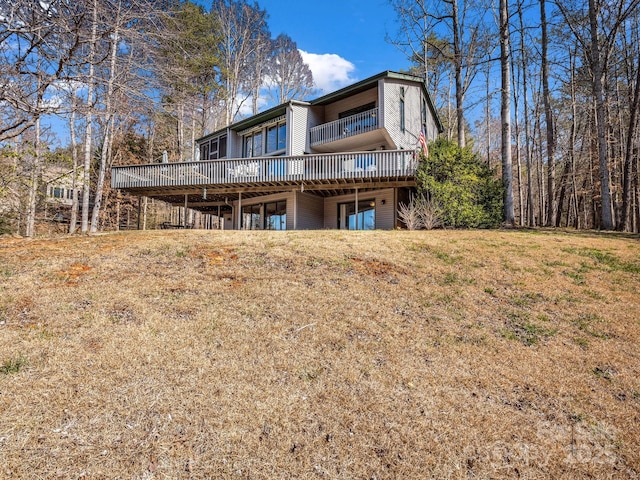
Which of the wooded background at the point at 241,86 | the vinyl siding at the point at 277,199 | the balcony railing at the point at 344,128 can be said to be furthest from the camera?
the vinyl siding at the point at 277,199

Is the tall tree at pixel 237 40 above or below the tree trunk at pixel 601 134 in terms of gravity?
above

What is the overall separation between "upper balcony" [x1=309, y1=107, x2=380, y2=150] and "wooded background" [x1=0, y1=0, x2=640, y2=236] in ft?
16.1

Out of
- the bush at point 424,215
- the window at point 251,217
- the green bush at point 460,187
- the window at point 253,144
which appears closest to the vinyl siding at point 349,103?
the window at point 253,144

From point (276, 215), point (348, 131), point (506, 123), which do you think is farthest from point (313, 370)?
point (506, 123)

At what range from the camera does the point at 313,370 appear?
12.4ft

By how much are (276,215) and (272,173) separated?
3269 millimetres

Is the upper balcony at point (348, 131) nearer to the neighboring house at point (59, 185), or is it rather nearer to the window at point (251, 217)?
the window at point (251, 217)

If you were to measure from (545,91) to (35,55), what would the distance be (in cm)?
1908

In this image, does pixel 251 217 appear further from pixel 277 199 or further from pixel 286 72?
pixel 286 72

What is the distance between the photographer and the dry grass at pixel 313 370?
271 cm

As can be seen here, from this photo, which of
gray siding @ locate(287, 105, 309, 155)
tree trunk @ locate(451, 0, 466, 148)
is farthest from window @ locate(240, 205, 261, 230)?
tree trunk @ locate(451, 0, 466, 148)

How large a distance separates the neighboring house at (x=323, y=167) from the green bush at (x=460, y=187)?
902 mm

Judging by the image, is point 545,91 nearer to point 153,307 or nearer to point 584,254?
point 584,254

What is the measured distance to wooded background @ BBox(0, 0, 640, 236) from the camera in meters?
5.88
